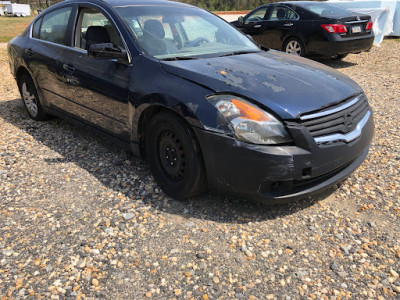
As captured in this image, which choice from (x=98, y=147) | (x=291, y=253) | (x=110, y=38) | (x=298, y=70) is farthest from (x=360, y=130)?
(x=98, y=147)

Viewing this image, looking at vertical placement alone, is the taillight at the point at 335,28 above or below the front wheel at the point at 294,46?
above

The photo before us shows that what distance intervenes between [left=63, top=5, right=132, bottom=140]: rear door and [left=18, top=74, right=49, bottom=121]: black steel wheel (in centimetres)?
112

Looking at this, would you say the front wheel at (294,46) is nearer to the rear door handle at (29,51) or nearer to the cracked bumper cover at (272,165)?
the rear door handle at (29,51)

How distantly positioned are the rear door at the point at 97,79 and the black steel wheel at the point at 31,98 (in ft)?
3.66

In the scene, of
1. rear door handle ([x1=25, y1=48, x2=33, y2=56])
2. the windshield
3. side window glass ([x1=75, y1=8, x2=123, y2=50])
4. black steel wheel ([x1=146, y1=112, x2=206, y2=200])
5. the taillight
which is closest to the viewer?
black steel wheel ([x1=146, y1=112, x2=206, y2=200])

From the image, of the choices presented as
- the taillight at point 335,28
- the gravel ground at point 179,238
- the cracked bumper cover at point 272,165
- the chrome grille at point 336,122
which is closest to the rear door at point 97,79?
the gravel ground at point 179,238

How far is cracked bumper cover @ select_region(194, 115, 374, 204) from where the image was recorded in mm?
2566

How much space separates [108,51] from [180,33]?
0.79m

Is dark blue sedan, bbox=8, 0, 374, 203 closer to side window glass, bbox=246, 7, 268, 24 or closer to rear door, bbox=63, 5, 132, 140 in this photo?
rear door, bbox=63, 5, 132, 140

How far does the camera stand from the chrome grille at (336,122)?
2658mm

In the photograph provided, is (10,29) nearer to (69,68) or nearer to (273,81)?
(69,68)

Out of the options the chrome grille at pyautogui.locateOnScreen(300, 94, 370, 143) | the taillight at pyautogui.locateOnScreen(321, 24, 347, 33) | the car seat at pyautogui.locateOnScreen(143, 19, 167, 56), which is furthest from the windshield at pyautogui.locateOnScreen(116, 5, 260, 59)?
the taillight at pyautogui.locateOnScreen(321, 24, 347, 33)

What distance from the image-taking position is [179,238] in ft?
8.94

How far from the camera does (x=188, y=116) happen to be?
2.76 m
